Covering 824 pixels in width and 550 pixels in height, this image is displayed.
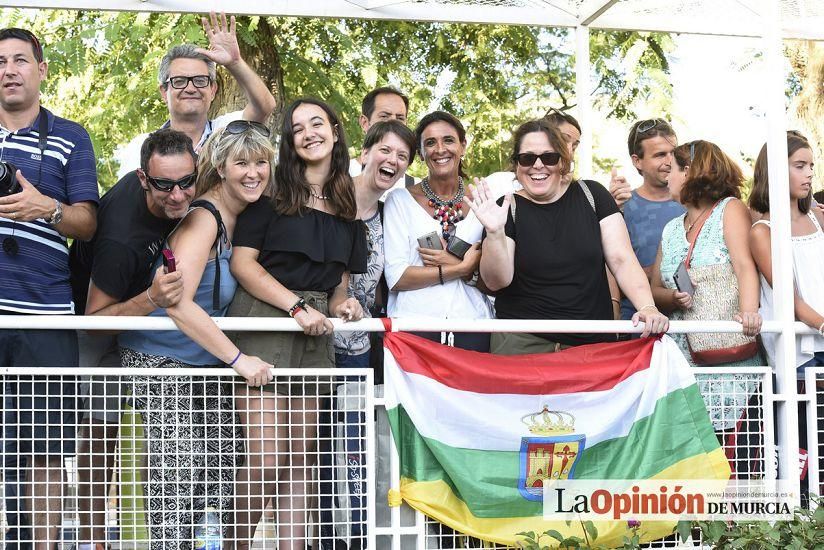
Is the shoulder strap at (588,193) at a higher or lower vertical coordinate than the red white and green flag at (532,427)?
higher

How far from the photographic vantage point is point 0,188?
172 inches

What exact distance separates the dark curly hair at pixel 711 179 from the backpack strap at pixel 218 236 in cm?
263

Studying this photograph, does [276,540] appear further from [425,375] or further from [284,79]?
[284,79]

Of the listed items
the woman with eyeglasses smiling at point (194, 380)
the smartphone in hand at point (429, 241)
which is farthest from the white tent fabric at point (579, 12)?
the woman with eyeglasses smiling at point (194, 380)

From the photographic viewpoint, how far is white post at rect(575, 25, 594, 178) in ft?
23.0

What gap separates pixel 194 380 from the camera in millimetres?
4617

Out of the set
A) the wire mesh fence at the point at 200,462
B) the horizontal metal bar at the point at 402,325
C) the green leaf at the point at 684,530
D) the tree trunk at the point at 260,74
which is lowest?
the green leaf at the point at 684,530

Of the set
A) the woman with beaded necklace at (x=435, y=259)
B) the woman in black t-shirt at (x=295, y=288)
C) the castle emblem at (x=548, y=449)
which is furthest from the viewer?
the woman with beaded necklace at (x=435, y=259)

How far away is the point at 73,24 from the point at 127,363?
23.7 feet

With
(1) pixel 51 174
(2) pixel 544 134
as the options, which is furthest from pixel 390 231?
(1) pixel 51 174

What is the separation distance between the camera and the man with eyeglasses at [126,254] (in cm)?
464

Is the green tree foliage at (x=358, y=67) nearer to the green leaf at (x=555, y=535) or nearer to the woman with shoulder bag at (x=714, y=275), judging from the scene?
the woman with shoulder bag at (x=714, y=275)

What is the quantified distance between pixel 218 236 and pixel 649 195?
116 inches

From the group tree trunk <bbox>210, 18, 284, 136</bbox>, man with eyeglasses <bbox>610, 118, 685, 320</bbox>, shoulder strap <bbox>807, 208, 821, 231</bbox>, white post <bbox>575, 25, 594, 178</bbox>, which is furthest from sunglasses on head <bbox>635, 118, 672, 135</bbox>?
tree trunk <bbox>210, 18, 284, 136</bbox>
